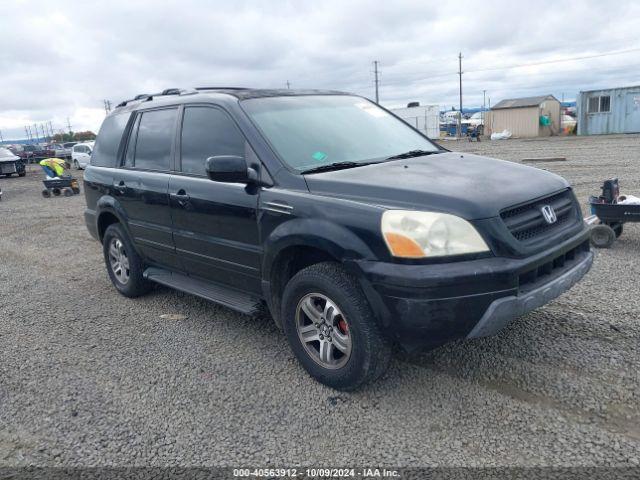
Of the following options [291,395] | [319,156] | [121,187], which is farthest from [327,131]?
[121,187]

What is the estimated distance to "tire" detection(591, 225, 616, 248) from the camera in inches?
250

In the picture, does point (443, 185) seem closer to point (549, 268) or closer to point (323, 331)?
point (549, 268)

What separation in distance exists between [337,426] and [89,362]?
2.13 metres

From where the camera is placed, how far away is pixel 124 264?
5.59 m

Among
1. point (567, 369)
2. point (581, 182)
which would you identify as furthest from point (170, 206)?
point (581, 182)

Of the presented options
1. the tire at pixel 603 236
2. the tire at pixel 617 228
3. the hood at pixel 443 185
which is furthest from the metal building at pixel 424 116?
the hood at pixel 443 185

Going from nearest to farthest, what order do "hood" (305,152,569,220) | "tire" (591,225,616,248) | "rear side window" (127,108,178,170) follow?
"hood" (305,152,569,220) → "rear side window" (127,108,178,170) → "tire" (591,225,616,248)

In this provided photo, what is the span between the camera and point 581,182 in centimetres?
1213

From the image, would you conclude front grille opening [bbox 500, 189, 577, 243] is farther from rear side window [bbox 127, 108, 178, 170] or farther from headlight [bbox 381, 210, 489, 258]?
rear side window [bbox 127, 108, 178, 170]

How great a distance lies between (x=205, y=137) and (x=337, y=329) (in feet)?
6.32

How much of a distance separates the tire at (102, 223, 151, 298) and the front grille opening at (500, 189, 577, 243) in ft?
12.0

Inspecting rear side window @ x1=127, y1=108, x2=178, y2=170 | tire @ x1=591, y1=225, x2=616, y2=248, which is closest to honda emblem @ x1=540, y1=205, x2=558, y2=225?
rear side window @ x1=127, y1=108, x2=178, y2=170

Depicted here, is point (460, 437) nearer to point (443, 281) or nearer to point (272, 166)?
point (443, 281)

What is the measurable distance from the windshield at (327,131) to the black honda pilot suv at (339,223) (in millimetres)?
15
